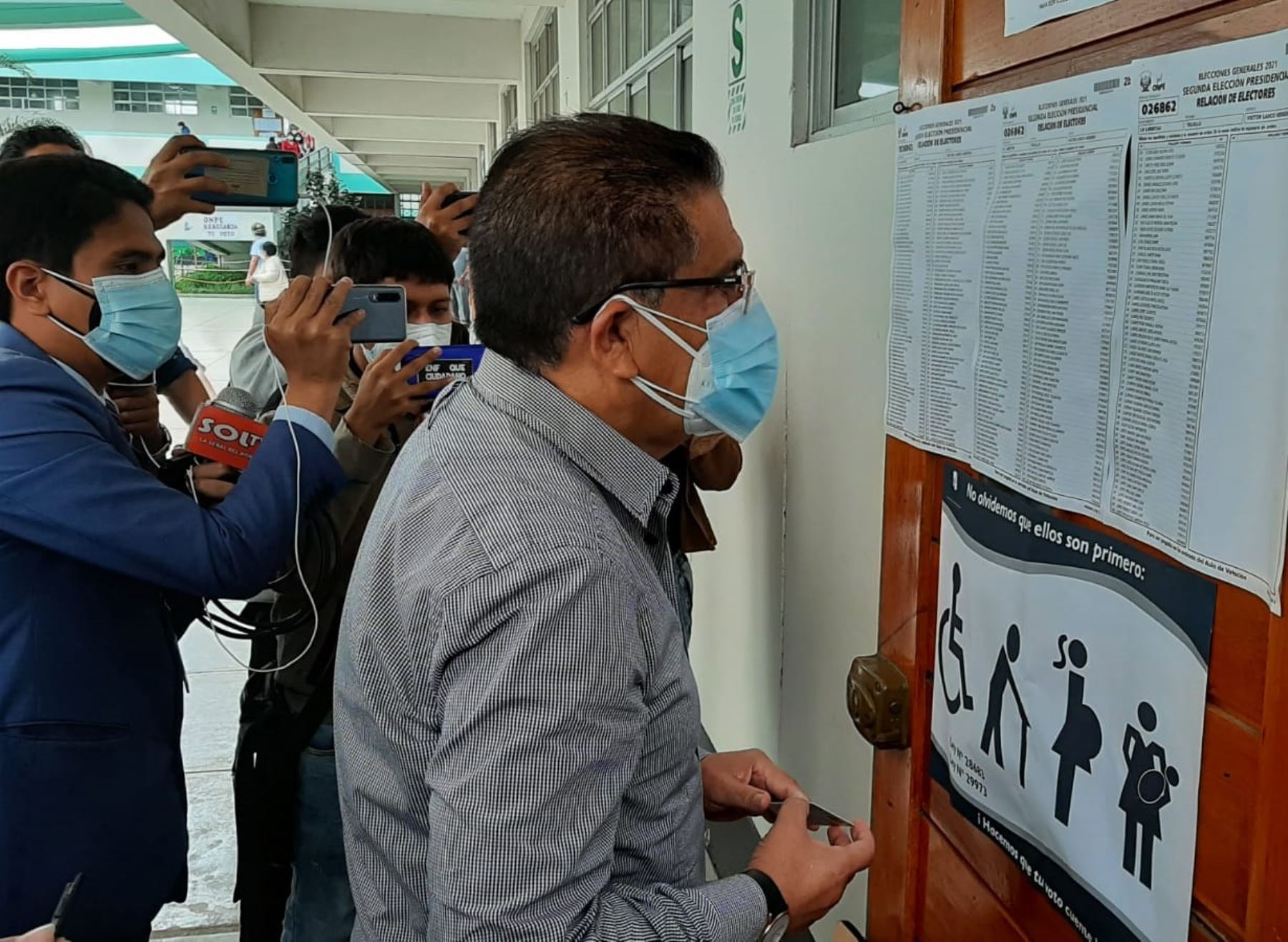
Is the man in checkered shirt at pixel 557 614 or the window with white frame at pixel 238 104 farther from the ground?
the window with white frame at pixel 238 104

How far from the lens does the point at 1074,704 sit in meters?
0.85

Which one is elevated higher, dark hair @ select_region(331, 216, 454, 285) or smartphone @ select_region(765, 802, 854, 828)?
dark hair @ select_region(331, 216, 454, 285)

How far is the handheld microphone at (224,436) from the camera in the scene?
1585 millimetres

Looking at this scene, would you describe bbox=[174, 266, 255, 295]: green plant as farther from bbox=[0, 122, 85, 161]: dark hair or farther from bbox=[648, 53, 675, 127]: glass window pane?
bbox=[0, 122, 85, 161]: dark hair

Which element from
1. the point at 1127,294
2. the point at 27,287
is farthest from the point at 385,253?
the point at 1127,294

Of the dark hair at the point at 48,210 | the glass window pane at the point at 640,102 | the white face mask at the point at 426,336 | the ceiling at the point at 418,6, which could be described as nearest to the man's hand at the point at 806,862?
the white face mask at the point at 426,336

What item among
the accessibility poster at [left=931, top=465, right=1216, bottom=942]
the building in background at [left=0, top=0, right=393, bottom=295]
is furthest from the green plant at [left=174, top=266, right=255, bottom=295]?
the accessibility poster at [left=931, top=465, right=1216, bottom=942]

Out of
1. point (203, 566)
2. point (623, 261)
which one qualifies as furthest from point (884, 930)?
point (203, 566)

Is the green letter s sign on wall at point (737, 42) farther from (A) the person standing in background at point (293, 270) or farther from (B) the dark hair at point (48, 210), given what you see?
(B) the dark hair at point (48, 210)

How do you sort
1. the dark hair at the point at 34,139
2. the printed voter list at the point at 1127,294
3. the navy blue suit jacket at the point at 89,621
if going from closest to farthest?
the printed voter list at the point at 1127,294 < the navy blue suit jacket at the point at 89,621 < the dark hair at the point at 34,139

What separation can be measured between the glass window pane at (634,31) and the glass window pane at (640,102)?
10 cm

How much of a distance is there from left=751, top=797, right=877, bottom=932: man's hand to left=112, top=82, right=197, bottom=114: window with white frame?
1051 inches

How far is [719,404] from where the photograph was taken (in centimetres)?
107

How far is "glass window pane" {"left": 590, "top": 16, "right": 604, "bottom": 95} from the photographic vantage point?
406cm
